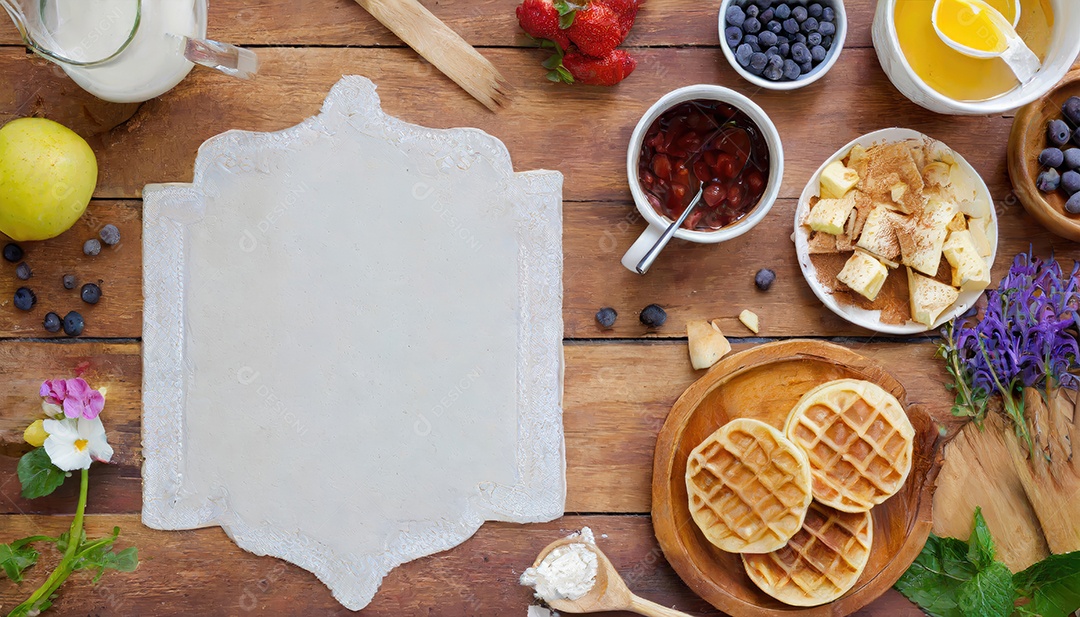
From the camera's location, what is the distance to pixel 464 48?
1312mm

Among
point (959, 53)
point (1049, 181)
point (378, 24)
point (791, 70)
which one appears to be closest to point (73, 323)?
point (378, 24)

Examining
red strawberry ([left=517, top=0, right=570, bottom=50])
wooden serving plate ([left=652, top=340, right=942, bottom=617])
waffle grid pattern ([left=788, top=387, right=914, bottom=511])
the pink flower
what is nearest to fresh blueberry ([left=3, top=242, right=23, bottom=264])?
the pink flower

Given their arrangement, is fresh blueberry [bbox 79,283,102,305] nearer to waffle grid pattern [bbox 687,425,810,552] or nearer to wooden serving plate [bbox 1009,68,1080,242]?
waffle grid pattern [bbox 687,425,810,552]

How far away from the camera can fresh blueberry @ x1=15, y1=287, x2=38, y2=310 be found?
130cm

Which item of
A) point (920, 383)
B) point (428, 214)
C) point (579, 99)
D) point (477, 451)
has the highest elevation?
point (579, 99)

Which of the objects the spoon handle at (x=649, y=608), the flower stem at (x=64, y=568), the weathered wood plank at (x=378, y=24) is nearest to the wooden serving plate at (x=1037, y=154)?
the weathered wood plank at (x=378, y=24)

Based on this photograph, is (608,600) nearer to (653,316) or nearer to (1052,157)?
(653,316)

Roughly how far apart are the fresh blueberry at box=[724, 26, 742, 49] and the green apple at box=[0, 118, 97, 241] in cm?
115

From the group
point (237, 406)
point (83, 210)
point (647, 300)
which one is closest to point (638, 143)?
point (647, 300)

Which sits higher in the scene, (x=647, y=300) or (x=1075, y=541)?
(x=647, y=300)

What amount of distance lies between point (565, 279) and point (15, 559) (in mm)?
1083

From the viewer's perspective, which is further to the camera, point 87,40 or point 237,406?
point 237,406

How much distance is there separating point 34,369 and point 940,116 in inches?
68.7

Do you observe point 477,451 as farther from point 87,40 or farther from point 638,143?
point 87,40
